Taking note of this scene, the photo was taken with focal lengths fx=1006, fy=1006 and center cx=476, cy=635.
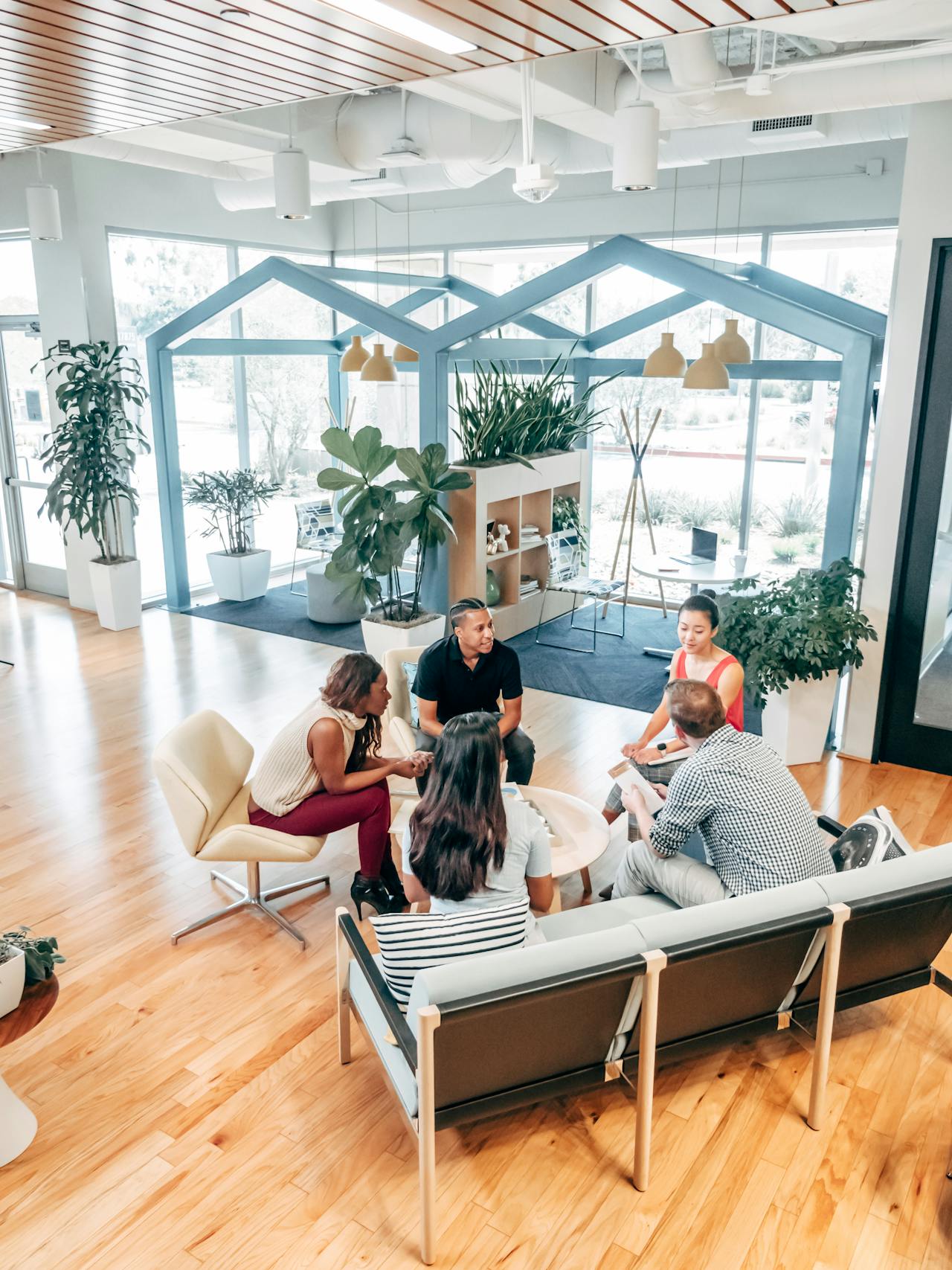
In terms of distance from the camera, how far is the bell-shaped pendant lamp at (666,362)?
6602 millimetres

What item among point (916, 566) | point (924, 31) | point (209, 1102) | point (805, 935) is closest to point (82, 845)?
point (209, 1102)

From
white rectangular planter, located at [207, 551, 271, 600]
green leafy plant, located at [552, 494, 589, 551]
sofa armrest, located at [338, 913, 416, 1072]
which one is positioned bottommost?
white rectangular planter, located at [207, 551, 271, 600]

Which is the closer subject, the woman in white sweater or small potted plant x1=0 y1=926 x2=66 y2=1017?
small potted plant x1=0 y1=926 x2=66 y2=1017

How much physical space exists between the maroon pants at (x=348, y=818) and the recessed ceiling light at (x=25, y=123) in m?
3.08

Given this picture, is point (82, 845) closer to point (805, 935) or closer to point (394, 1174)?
point (394, 1174)

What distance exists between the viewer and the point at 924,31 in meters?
4.07

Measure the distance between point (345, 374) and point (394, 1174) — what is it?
8685 millimetres

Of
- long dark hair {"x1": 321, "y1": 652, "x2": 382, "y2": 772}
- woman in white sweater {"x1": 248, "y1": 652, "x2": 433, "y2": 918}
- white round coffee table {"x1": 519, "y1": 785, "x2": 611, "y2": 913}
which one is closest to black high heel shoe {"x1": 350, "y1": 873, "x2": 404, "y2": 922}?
woman in white sweater {"x1": 248, "y1": 652, "x2": 433, "y2": 918}

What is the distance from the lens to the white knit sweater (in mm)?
3742

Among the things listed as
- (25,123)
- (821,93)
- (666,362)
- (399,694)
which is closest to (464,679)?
(399,694)

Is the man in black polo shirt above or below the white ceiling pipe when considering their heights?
below

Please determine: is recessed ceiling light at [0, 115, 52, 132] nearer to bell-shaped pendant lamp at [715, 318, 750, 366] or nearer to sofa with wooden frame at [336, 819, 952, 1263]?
sofa with wooden frame at [336, 819, 952, 1263]

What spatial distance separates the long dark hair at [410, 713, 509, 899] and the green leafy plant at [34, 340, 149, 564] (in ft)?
18.7

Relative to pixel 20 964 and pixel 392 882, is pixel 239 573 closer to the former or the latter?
pixel 392 882
